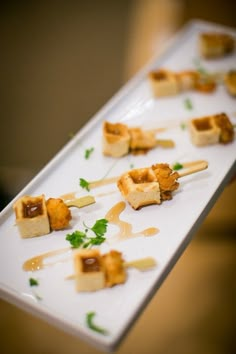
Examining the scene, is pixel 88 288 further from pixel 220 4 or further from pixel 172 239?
pixel 220 4

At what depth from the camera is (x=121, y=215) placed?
3.06 meters

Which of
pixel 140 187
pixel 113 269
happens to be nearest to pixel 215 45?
pixel 140 187

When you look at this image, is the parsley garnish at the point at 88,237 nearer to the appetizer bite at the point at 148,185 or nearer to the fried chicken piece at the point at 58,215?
the fried chicken piece at the point at 58,215

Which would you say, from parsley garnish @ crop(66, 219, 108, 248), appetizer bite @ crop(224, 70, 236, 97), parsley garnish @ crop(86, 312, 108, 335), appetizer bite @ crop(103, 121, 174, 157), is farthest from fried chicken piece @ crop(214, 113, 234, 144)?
parsley garnish @ crop(86, 312, 108, 335)

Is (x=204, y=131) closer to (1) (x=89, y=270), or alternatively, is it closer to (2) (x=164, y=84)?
(2) (x=164, y=84)

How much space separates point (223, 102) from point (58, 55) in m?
1.62

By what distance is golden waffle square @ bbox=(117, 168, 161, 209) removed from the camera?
3.03 m

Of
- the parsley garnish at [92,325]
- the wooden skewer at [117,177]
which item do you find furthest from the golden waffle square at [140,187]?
the parsley garnish at [92,325]

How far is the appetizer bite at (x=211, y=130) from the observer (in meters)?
3.51

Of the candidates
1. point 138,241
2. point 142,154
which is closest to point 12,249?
point 138,241

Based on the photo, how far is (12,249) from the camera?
2.86 meters

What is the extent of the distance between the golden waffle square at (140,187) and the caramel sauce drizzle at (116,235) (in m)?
0.09

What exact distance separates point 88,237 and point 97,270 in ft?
1.03

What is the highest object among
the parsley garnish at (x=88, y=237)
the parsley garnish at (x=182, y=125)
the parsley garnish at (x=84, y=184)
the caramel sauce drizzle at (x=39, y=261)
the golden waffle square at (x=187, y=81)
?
the golden waffle square at (x=187, y=81)
